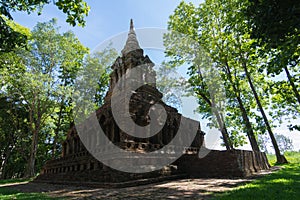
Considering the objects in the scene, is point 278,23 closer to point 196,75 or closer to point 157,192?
point 157,192

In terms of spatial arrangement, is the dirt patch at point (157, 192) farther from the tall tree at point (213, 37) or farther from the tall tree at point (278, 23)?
the tall tree at point (213, 37)

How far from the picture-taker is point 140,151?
1164 cm

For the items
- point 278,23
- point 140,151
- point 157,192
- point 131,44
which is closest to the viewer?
point 278,23

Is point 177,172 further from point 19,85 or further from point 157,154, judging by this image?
point 19,85

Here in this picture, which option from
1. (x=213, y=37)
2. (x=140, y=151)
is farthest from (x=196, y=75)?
(x=140, y=151)

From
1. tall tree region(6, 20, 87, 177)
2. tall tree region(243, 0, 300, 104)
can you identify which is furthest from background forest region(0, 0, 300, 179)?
tall tree region(243, 0, 300, 104)

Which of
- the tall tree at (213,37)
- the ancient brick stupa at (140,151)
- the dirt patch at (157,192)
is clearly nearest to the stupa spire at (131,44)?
the ancient brick stupa at (140,151)

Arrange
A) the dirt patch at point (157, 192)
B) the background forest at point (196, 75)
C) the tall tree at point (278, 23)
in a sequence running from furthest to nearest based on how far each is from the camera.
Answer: the background forest at point (196, 75) → the dirt patch at point (157, 192) → the tall tree at point (278, 23)

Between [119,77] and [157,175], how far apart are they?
1008 cm

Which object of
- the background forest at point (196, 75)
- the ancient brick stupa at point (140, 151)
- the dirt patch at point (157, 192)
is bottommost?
the dirt patch at point (157, 192)

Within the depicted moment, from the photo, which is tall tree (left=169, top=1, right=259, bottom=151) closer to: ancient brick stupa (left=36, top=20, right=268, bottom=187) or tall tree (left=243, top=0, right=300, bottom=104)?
ancient brick stupa (left=36, top=20, right=268, bottom=187)

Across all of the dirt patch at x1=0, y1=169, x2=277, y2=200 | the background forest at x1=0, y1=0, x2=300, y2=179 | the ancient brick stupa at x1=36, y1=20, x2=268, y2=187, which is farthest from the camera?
the background forest at x1=0, y1=0, x2=300, y2=179

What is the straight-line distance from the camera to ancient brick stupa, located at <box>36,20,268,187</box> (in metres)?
10.6

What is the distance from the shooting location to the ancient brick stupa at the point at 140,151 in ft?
34.9
